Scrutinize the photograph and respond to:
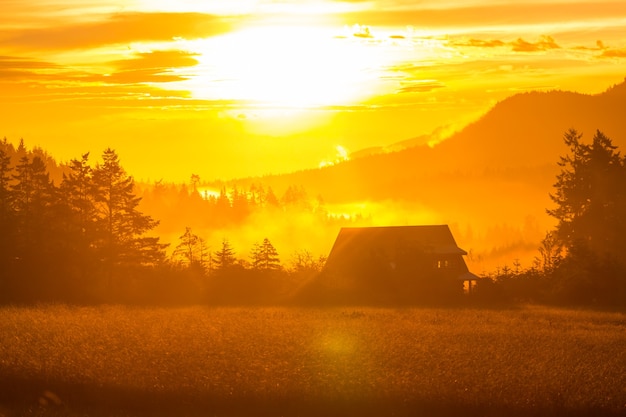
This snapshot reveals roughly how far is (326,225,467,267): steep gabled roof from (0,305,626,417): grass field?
34.5 m

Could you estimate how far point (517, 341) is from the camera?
151 feet

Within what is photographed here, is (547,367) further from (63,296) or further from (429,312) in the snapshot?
(63,296)

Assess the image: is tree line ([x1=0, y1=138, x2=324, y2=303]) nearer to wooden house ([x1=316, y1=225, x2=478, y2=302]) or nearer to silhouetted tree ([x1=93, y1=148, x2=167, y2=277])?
silhouetted tree ([x1=93, y1=148, x2=167, y2=277])

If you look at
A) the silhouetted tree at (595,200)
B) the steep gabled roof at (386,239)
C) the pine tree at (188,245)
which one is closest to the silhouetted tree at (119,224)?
the pine tree at (188,245)

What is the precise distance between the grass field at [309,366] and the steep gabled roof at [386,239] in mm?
34455

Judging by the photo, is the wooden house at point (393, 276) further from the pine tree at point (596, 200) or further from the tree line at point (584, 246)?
the pine tree at point (596, 200)

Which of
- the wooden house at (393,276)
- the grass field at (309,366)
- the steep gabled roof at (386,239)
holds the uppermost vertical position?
the steep gabled roof at (386,239)

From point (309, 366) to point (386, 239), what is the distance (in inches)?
2177

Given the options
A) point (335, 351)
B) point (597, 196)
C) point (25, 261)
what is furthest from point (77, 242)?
point (597, 196)

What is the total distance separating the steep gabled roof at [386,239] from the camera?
295 feet

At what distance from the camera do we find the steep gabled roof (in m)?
89.9

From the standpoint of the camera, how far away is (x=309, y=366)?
38438 mm

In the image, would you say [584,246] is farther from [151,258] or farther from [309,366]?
[309,366]

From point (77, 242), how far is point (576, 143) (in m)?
50.4
